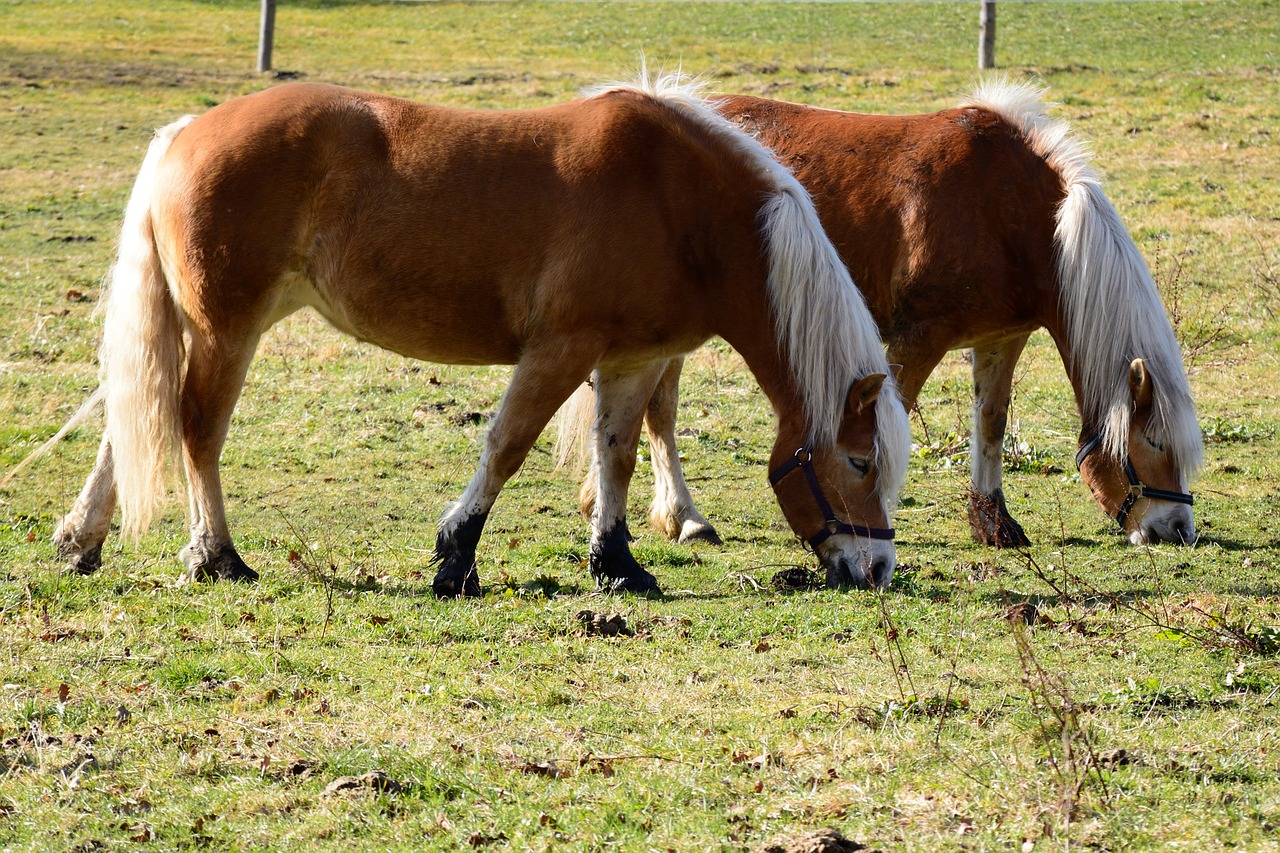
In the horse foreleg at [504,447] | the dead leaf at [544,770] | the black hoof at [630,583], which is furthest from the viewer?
the black hoof at [630,583]

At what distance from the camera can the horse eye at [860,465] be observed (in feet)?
18.2

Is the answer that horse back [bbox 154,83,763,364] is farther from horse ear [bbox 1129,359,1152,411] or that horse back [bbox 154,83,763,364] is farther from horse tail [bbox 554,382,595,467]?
horse ear [bbox 1129,359,1152,411]

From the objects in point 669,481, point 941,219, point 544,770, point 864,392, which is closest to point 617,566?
point 669,481

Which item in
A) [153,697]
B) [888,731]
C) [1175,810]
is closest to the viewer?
[1175,810]

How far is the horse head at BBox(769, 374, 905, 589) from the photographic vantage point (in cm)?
550

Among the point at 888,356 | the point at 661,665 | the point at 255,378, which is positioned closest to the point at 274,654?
the point at 661,665

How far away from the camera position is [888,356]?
6945 mm

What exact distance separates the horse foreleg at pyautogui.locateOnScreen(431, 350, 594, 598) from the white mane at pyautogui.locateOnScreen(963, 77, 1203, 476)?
266 cm

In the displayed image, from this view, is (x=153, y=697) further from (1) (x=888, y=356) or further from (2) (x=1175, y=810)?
(1) (x=888, y=356)

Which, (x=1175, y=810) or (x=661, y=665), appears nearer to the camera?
(x=1175, y=810)

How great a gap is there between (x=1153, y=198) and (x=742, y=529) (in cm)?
1068

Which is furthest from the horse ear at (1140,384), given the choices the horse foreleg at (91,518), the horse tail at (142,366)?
the horse foreleg at (91,518)

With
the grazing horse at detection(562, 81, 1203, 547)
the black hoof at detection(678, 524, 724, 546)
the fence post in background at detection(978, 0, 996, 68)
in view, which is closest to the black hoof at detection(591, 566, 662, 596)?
the grazing horse at detection(562, 81, 1203, 547)

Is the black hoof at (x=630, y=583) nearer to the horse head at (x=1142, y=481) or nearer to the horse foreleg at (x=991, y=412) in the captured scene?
the horse foreleg at (x=991, y=412)
